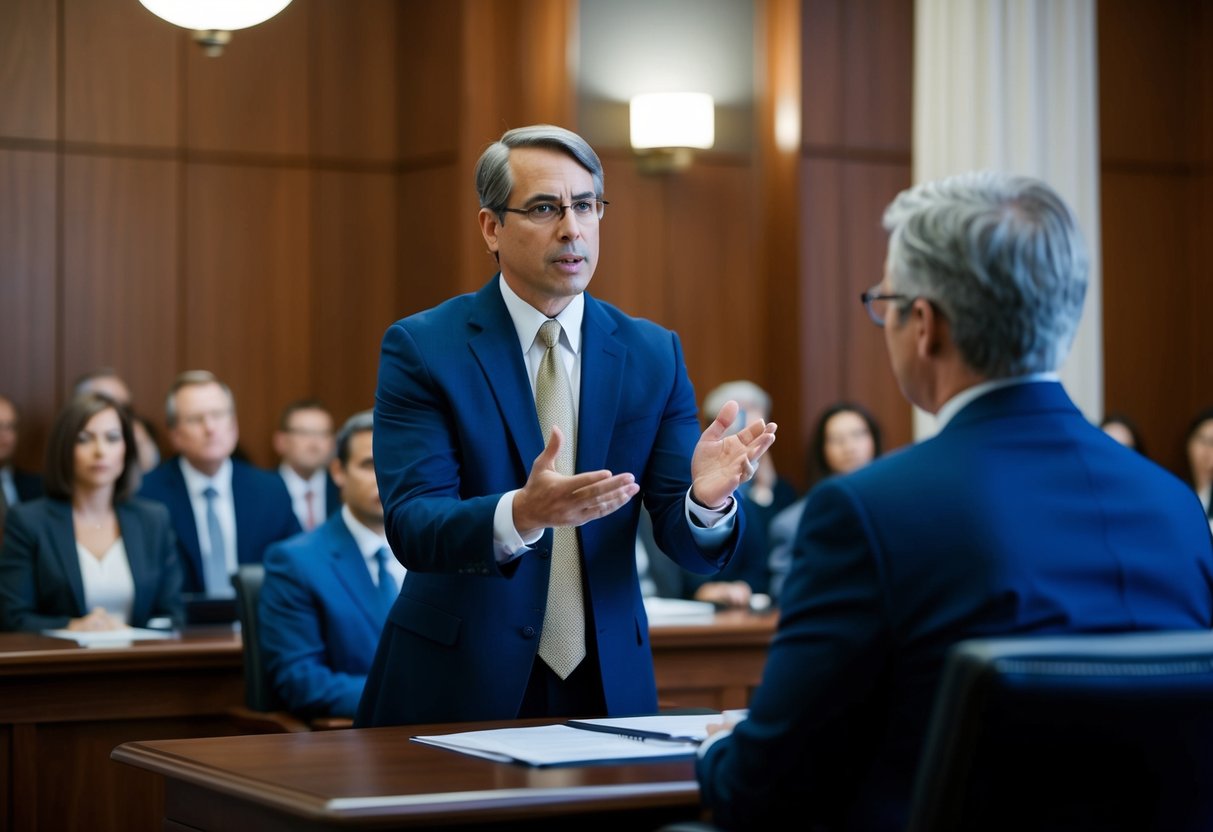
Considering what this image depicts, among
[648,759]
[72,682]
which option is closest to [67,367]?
[72,682]

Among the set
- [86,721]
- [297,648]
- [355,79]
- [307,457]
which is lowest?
[86,721]

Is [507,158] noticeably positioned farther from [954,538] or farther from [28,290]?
[28,290]

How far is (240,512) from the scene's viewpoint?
657 centimetres

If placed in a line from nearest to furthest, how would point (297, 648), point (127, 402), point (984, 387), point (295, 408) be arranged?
point (984, 387) → point (297, 648) → point (127, 402) → point (295, 408)

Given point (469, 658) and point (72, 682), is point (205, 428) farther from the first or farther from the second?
point (469, 658)

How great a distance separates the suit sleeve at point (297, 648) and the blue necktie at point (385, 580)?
7.3 inches

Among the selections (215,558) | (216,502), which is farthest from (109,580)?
(216,502)

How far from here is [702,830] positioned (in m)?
1.83

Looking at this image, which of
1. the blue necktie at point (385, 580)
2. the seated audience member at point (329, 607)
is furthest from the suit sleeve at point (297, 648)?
the blue necktie at point (385, 580)

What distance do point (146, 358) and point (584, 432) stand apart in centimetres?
610

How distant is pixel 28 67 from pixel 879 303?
720 centimetres

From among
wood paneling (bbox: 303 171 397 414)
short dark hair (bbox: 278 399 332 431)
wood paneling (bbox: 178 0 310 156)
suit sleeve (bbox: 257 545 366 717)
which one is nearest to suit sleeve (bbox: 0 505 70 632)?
suit sleeve (bbox: 257 545 366 717)

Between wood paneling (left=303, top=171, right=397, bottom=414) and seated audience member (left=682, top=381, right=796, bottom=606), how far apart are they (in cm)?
184

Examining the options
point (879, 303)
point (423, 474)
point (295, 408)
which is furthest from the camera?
point (295, 408)
